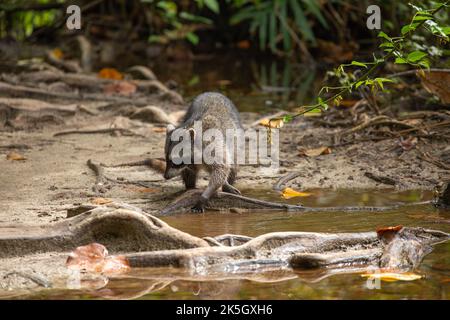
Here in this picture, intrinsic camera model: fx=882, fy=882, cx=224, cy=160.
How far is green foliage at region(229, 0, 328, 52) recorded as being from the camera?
1694cm

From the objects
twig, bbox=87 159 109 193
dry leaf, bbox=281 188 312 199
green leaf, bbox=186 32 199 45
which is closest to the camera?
dry leaf, bbox=281 188 312 199

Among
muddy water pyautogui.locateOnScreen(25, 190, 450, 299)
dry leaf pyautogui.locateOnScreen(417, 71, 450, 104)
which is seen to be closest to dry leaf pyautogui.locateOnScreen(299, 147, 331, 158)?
dry leaf pyautogui.locateOnScreen(417, 71, 450, 104)

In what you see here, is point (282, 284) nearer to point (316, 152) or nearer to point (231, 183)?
point (231, 183)

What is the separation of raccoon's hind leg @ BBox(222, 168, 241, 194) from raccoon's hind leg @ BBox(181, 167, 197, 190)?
262 mm

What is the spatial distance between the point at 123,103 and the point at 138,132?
1.59 metres

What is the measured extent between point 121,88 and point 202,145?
5.30 metres

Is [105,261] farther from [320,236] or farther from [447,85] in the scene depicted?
[447,85]

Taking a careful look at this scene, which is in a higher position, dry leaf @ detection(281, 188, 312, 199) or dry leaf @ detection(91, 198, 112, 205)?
dry leaf @ detection(281, 188, 312, 199)

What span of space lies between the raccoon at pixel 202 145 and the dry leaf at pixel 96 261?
5.09 ft

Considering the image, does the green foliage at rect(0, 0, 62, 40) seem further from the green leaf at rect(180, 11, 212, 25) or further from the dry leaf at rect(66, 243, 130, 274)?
the dry leaf at rect(66, 243, 130, 274)

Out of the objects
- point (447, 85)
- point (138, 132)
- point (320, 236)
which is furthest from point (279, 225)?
point (138, 132)

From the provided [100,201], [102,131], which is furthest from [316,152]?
[100,201]

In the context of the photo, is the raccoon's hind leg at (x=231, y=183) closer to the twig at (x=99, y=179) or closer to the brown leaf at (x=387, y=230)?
the twig at (x=99, y=179)

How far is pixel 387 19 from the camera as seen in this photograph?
51.3ft
